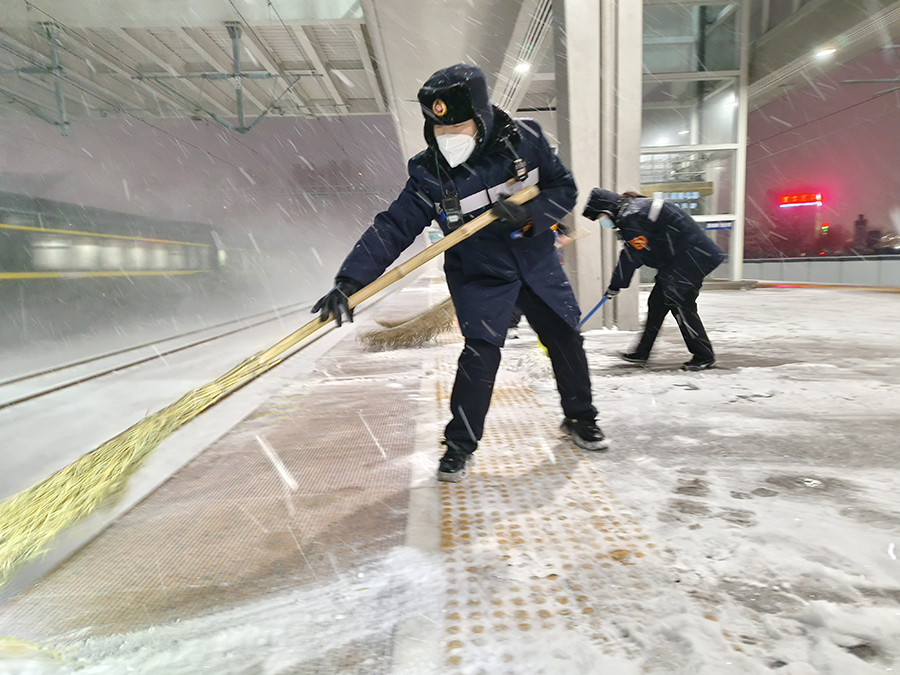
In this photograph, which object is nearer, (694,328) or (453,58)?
(694,328)

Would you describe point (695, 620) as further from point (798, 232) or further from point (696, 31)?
point (798, 232)

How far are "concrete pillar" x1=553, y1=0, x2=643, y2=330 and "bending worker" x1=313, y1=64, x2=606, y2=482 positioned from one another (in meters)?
3.41

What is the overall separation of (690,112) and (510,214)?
39.4 feet

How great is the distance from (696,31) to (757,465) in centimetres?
1226

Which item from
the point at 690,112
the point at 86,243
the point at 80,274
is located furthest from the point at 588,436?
the point at 690,112

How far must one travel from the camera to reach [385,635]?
119 cm

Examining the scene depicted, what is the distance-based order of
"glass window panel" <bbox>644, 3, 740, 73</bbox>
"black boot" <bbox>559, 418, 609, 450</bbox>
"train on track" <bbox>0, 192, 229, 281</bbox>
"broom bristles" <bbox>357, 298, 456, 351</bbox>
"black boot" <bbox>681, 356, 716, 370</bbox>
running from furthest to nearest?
"glass window panel" <bbox>644, 3, 740, 73</bbox> → "train on track" <bbox>0, 192, 229, 281</bbox> → "broom bristles" <bbox>357, 298, 456, 351</bbox> → "black boot" <bbox>681, 356, 716, 370</bbox> → "black boot" <bbox>559, 418, 609, 450</bbox>

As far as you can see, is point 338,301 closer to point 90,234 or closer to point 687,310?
point 687,310

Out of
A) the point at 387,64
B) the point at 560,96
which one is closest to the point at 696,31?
the point at 387,64

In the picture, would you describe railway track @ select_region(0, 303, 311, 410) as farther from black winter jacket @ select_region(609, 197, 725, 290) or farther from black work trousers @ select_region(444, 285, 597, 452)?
black winter jacket @ select_region(609, 197, 725, 290)

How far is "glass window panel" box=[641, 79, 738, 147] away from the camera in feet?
37.0

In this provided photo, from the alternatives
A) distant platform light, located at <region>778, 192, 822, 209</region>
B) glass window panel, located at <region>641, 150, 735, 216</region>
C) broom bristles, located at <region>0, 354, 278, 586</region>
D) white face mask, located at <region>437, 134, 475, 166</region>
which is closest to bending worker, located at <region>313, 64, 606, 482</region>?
white face mask, located at <region>437, 134, 475, 166</region>

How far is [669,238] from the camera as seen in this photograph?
3781 millimetres

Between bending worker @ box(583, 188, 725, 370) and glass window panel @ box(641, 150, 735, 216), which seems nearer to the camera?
bending worker @ box(583, 188, 725, 370)
